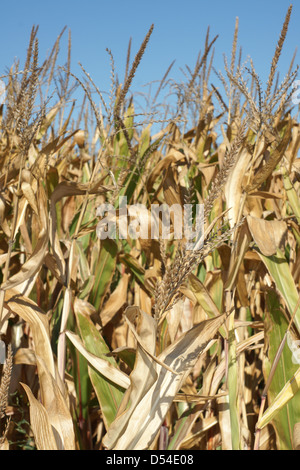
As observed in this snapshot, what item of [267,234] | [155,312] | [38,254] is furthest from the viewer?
[267,234]

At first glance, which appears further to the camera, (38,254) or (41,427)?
(38,254)

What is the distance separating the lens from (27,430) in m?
1.24

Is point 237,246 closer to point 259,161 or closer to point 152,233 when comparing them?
point 152,233

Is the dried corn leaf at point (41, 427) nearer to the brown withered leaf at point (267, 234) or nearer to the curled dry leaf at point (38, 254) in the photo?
the curled dry leaf at point (38, 254)

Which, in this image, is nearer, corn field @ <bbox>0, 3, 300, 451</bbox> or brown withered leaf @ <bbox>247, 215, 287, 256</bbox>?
corn field @ <bbox>0, 3, 300, 451</bbox>

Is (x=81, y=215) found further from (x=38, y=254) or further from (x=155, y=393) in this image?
(x=155, y=393)

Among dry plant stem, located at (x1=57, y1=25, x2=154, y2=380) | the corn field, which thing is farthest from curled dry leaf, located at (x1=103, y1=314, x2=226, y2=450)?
dry plant stem, located at (x1=57, y1=25, x2=154, y2=380)

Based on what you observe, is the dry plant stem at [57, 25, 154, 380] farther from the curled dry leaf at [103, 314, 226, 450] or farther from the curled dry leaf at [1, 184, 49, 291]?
the curled dry leaf at [103, 314, 226, 450]

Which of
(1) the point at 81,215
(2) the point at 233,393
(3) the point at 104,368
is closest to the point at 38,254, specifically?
(1) the point at 81,215

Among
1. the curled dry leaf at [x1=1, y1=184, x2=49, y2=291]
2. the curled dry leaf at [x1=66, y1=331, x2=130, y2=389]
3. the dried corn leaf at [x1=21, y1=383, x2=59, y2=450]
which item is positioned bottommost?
the dried corn leaf at [x1=21, y1=383, x2=59, y2=450]

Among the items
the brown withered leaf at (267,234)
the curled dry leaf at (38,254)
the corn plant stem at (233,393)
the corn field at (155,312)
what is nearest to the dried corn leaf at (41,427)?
the corn field at (155,312)

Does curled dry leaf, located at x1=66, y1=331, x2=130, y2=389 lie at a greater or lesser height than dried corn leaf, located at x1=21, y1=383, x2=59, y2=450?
greater

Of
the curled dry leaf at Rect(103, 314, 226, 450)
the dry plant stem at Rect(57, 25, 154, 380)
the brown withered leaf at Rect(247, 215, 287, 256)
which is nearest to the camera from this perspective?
the curled dry leaf at Rect(103, 314, 226, 450)

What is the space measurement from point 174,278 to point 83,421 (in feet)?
2.18
